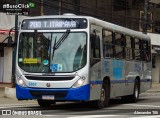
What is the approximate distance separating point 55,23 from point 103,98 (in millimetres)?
3432

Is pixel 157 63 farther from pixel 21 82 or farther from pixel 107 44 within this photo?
pixel 21 82

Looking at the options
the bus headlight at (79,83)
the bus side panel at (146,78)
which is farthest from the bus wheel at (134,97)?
the bus headlight at (79,83)

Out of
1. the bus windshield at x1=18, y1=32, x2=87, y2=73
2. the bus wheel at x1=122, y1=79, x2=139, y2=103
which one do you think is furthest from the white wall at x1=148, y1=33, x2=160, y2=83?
the bus windshield at x1=18, y1=32, x2=87, y2=73

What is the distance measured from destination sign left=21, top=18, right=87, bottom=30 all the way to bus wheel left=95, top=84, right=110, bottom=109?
2.78m

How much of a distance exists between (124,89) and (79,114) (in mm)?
5538

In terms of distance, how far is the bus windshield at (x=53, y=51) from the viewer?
15.9 meters

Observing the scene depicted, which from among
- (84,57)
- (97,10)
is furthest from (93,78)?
(97,10)

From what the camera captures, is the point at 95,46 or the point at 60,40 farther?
the point at 95,46

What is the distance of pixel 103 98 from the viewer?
57.9ft

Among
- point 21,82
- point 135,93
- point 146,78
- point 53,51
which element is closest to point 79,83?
point 53,51

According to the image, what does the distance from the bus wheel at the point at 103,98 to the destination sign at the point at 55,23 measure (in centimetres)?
278

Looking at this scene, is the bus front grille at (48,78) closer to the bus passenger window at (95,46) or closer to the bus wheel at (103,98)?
the bus passenger window at (95,46)

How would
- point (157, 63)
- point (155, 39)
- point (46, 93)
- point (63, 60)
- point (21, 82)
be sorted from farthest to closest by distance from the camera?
1. point (157, 63)
2. point (155, 39)
3. point (21, 82)
4. point (46, 93)
5. point (63, 60)

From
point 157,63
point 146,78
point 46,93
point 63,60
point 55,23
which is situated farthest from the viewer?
point 157,63
